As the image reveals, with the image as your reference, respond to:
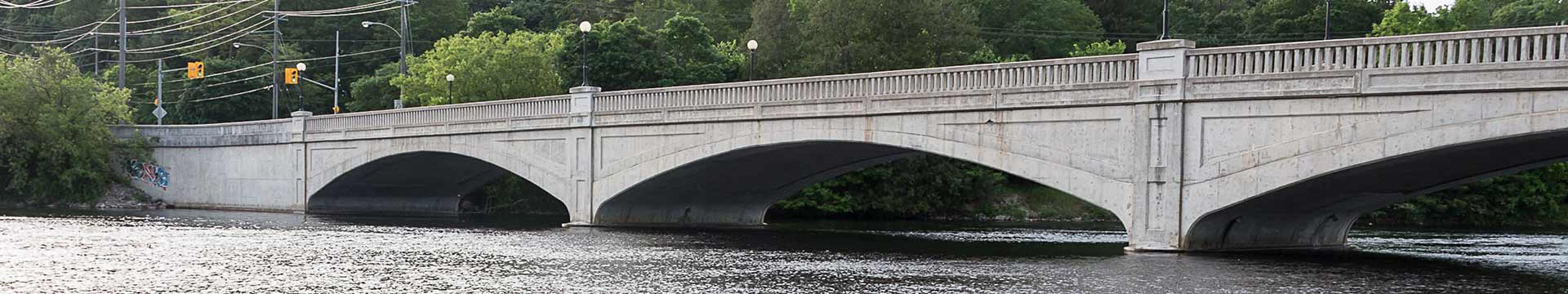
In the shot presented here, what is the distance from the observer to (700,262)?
29.6 meters

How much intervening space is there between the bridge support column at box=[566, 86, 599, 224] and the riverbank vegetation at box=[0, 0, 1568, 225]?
9.99 ft

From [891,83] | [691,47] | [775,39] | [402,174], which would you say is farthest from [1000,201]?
[891,83]

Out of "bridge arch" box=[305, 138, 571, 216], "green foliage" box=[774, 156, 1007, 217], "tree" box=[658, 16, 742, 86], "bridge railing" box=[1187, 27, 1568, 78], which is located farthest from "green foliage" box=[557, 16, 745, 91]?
"bridge railing" box=[1187, 27, 1568, 78]

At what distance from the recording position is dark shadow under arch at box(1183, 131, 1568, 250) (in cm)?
2641

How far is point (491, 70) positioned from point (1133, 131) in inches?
1728

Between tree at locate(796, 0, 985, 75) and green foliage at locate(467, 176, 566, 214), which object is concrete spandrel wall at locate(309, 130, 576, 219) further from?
tree at locate(796, 0, 985, 75)

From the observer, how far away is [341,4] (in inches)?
4230

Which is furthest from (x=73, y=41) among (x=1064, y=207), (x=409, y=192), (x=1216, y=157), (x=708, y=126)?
(x=1216, y=157)

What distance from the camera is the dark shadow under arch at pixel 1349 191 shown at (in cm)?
2641

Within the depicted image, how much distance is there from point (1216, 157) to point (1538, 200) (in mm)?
36353

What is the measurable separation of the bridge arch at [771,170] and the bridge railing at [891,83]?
2.87ft

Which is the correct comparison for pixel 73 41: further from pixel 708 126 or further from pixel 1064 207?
pixel 708 126

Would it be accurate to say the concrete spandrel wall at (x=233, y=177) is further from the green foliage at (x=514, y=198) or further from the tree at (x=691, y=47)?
the tree at (x=691, y=47)

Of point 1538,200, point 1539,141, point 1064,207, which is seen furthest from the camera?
point 1064,207
